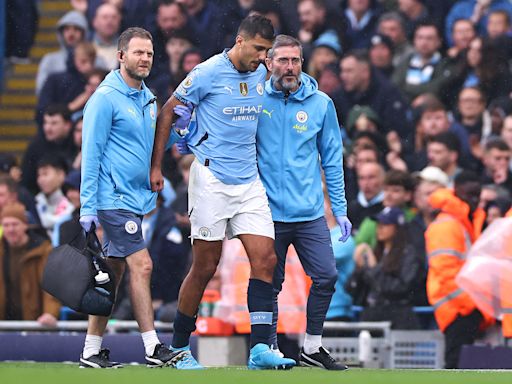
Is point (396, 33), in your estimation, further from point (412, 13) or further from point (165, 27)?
point (165, 27)

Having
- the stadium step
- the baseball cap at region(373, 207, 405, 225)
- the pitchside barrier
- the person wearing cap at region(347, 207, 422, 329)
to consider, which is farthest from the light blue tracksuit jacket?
the stadium step

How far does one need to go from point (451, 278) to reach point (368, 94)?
13.0ft

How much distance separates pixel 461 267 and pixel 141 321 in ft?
12.2

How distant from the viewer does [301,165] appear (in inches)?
417

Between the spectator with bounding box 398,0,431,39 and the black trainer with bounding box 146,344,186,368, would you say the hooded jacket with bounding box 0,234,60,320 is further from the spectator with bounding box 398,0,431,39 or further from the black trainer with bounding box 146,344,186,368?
the black trainer with bounding box 146,344,186,368

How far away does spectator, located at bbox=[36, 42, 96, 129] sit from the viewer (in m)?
18.4

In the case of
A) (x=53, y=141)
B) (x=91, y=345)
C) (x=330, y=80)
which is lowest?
(x=91, y=345)

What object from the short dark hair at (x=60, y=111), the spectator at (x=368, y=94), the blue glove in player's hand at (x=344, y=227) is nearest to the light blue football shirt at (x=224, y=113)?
the blue glove in player's hand at (x=344, y=227)

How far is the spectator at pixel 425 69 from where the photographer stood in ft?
54.3

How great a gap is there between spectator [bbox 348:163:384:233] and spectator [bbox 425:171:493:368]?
1623 millimetres

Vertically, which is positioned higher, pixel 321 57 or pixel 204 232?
pixel 321 57

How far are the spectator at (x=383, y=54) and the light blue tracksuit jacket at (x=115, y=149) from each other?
22.8 ft

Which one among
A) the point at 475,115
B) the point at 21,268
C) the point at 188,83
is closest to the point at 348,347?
the point at 475,115

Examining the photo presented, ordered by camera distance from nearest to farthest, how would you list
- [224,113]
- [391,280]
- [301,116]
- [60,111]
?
1. [224,113]
2. [301,116]
3. [391,280]
4. [60,111]
